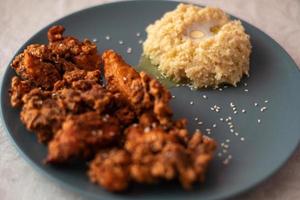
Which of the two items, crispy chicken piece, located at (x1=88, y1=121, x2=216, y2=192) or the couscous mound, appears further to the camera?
the couscous mound

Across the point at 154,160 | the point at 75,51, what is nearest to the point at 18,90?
the point at 75,51

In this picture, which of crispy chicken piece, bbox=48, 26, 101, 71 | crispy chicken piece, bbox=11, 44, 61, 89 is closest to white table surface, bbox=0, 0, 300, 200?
crispy chicken piece, bbox=11, 44, 61, 89

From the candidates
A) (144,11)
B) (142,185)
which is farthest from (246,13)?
(142,185)

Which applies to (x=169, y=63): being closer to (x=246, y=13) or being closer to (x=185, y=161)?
(x=185, y=161)

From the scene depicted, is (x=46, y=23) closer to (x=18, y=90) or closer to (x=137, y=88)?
(x=18, y=90)

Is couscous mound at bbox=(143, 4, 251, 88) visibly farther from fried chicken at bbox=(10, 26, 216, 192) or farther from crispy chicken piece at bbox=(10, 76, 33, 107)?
crispy chicken piece at bbox=(10, 76, 33, 107)

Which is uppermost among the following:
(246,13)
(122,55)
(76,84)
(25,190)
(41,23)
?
(246,13)
